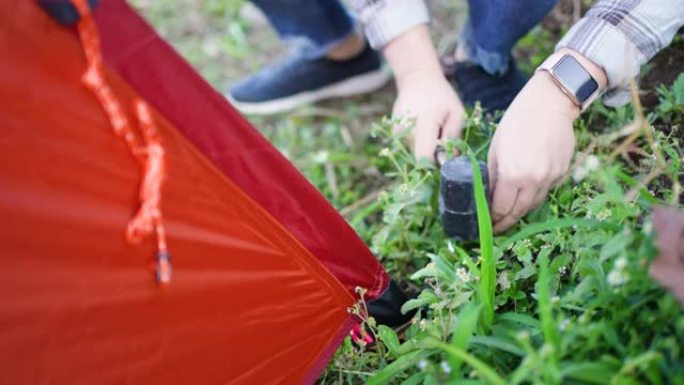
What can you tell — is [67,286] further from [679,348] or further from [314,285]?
[679,348]

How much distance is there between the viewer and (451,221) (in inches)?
45.4

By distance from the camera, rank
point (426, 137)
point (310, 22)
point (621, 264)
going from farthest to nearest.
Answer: point (310, 22) → point (426, 137) → point (621, 264)

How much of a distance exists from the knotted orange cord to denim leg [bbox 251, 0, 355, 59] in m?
1.03

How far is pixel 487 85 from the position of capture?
1473 mm

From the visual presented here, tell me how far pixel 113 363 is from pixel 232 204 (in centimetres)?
27

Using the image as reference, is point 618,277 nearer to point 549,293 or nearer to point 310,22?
point 549,293

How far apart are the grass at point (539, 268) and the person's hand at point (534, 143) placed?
5cm

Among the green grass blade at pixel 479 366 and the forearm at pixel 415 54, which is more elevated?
the forearm at pixel 415 54

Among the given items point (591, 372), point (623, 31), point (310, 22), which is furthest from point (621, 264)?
point (310, 22)

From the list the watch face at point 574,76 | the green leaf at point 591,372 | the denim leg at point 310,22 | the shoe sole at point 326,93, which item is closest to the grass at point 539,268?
the green leaf at point 591,372

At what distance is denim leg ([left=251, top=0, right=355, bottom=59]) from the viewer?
170cm

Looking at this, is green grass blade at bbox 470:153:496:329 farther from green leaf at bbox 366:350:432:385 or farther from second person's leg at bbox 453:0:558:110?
second person's leg at bbox 453:0:558:110

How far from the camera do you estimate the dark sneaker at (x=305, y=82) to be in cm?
189

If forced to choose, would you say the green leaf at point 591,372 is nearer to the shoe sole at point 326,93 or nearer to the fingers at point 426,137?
the fingers at point 426,137
